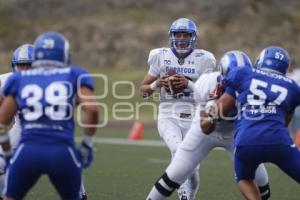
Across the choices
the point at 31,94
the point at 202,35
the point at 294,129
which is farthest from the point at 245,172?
the point at 202,35

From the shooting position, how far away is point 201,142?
288 inches

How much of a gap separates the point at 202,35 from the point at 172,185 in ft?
65.7

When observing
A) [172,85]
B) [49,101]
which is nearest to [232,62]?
[172,85]

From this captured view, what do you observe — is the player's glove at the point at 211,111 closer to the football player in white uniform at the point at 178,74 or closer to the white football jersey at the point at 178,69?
the football player in white uniform at the point at 178,74

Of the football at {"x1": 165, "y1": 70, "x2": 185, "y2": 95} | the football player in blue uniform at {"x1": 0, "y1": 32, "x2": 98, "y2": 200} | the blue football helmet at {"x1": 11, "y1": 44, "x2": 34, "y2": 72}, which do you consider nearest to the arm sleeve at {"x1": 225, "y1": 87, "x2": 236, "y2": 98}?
the football at {"x1": 165, "y1": 70, "x2": 185, "y2": 95}

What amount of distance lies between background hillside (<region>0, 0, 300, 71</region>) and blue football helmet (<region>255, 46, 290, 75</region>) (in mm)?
18978

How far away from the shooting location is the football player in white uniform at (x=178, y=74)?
8.12m

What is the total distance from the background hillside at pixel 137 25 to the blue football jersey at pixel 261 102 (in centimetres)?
1928

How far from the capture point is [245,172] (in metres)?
6.94

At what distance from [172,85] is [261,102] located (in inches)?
57.6

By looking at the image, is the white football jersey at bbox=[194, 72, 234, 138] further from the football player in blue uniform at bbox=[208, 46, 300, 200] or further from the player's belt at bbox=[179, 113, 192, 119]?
the player's belt at bbox=[179, 113, 192, 119]

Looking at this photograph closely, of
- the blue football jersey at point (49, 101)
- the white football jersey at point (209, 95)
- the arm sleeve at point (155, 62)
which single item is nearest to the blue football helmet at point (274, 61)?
the white football jersey at point (209, 95)

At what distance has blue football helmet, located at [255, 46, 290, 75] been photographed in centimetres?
700

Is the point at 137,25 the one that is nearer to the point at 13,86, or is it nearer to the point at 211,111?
the point at 211,111
